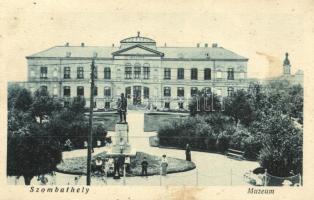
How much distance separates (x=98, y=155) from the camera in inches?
255

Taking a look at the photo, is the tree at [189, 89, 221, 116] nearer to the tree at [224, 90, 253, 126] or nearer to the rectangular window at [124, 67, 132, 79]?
the tree at [224, 90, 253, 126]

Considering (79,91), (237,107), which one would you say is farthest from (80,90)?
(237,107)

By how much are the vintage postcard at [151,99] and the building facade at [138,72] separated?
0.01 m

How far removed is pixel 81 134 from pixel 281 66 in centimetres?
199

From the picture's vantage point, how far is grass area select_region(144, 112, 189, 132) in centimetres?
653

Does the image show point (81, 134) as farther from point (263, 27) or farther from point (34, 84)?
point (263, 27)

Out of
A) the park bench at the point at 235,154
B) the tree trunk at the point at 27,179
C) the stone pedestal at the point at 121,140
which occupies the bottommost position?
the tree trunk at the point at 27,179

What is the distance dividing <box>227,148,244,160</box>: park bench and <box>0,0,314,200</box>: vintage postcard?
12 millimetres

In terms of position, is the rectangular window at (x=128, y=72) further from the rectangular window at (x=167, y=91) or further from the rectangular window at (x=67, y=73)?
the rectangular window at (x=67, y=73)

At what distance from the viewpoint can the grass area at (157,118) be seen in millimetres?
6527

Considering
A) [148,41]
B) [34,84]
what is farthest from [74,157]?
[148,41]

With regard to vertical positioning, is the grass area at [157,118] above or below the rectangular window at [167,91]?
below

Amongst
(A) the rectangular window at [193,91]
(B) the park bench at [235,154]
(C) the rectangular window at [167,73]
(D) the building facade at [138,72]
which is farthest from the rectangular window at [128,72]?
(B) the park bench at [235,154]

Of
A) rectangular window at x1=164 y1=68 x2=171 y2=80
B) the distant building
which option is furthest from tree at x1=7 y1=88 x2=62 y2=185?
the distant building
